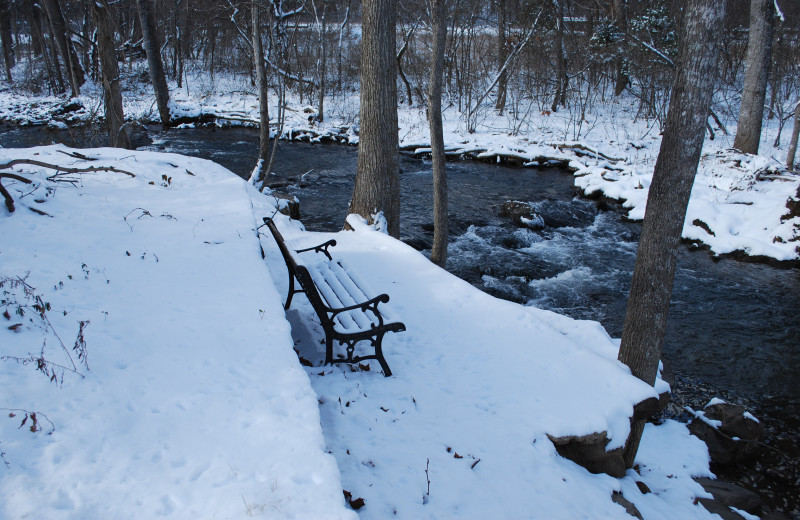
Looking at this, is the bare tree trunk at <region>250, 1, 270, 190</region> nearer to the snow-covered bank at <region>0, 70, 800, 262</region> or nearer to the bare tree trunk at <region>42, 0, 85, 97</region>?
the snow-covered bank at <region>0, 70, 800, 262</region>

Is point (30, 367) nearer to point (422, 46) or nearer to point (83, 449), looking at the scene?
point (83, 449)

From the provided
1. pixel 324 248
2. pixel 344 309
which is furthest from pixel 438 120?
pixel 344 309

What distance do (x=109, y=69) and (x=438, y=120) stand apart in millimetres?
8096

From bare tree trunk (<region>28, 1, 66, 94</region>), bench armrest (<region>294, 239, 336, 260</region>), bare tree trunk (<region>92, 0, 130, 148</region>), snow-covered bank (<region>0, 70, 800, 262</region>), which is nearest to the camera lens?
bench armrest (<region>294, 239, 336, 260</region>)

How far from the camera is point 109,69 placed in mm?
11258

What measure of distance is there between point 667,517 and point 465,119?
61.4ft

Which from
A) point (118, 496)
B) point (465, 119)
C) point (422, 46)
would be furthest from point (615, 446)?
point (422, 46)

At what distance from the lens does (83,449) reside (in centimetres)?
254

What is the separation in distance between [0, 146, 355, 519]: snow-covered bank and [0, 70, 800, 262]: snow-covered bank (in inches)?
340

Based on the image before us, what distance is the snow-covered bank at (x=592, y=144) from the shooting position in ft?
34.8

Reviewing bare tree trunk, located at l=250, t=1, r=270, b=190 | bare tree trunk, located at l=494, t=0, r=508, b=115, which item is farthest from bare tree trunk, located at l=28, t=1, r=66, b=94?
bare tree trunk, located at l=494, t=0, r=508, b=115

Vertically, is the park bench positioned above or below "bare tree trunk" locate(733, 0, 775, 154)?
below

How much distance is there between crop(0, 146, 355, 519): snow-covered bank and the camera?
92.0 inches

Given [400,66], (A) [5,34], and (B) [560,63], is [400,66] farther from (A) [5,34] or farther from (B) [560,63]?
(A) [5,34]
